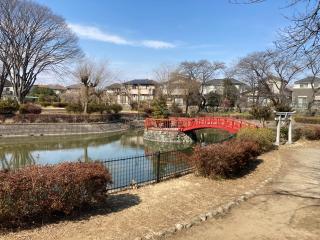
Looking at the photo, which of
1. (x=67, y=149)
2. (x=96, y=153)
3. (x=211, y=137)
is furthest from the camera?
(x=211, y=137)

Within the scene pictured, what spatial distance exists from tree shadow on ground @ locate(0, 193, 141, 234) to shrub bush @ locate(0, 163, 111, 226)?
4cm

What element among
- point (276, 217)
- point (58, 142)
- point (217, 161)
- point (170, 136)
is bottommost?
point (58, 142)

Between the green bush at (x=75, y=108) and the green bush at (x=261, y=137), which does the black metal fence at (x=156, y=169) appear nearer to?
the green bush at (x=261, y=137)

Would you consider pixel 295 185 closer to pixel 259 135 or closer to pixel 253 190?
pixel 253 190

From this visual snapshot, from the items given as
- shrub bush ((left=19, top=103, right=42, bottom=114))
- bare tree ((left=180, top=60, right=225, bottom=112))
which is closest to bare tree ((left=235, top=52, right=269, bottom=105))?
bare tree ((left=180, top=60, right=225, bottom=112))

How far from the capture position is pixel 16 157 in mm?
21062

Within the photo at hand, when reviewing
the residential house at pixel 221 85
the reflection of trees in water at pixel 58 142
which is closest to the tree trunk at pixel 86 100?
the reflection of trees in water at pixel 58 142

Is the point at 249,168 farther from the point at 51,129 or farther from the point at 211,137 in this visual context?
the point at 51,129

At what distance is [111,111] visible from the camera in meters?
42.6

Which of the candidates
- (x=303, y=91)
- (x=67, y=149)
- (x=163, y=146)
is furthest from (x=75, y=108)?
(x=303, y=91)

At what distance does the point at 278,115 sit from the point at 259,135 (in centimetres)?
396

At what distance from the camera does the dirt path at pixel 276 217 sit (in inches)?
227

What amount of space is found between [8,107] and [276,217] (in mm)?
30954

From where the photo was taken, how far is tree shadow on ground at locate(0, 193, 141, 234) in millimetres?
5578
